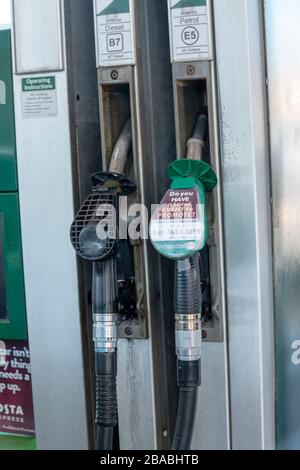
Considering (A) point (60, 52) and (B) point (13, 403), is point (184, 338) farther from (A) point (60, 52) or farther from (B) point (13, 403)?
(A) point (60, 52)

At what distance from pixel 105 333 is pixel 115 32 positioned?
786mm

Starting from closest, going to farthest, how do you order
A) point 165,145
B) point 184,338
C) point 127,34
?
point 184,338, point 127,34, point 165,145

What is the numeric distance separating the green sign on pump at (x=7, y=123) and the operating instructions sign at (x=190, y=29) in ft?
1.74

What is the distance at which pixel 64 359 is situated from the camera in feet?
6.16

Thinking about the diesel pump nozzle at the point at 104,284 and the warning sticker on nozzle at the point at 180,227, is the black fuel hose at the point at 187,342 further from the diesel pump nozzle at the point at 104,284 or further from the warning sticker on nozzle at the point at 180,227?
the diesel pump nozzle at the point at 104,284

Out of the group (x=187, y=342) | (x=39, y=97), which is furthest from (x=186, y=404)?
(x=39, y=97)

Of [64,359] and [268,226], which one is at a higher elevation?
[268,226]

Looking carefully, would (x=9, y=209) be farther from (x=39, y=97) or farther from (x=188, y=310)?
(x=188, y=310)

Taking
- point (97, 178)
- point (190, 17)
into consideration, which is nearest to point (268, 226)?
point (97, 178)

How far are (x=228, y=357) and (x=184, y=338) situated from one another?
0.18 metres

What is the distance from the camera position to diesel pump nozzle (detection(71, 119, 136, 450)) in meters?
1.62

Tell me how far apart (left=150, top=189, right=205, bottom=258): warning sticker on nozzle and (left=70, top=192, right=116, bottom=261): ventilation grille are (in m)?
0.12

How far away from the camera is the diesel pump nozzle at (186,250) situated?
1557mm

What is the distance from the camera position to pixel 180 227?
5.11 feet
